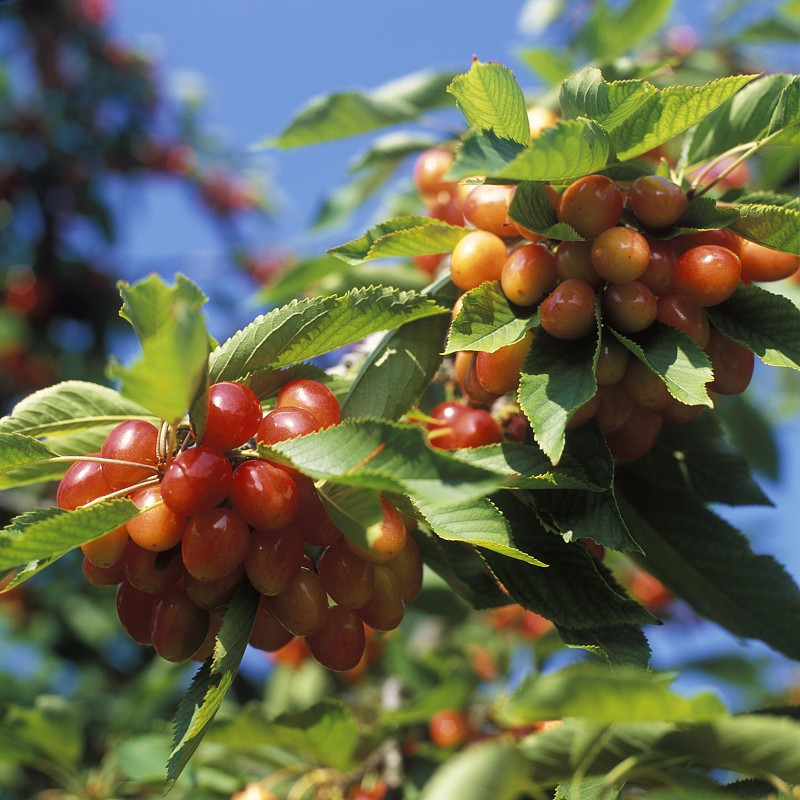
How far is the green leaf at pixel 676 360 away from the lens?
38.9 inches

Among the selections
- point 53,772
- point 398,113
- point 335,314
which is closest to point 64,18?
point 398,113

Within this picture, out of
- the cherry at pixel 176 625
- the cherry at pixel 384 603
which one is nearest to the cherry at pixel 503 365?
the cherry at pixel 384 603

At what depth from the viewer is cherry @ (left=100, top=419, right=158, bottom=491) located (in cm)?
103

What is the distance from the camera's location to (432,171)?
203 cm

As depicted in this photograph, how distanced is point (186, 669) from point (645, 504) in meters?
2.01

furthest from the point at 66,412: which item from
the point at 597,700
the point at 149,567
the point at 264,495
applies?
the point at 597,700

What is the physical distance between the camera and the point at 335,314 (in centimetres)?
111

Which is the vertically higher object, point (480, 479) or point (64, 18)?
point (64, 18)

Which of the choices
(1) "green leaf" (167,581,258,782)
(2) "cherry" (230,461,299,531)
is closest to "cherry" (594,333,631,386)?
(2) "cherry" (230,461,299,531)

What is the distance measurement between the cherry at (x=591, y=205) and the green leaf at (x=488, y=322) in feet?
0.46

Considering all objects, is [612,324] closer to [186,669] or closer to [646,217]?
[646,217]

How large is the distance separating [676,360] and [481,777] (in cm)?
59

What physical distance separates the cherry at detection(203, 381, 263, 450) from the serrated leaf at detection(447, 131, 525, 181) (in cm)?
38

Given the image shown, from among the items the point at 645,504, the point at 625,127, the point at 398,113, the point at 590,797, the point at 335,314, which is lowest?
the point at 590,797
